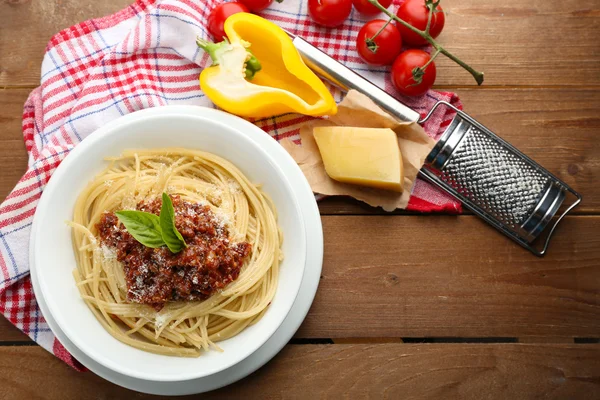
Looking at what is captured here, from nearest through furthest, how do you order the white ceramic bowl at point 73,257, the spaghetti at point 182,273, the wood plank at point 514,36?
1. the white ceramic bowl at point 73,257
2. the spaghetti at point 182,273
3. the wood plank at point 514,36

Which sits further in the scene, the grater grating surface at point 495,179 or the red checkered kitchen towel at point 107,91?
the grater grating surface at point 495,179

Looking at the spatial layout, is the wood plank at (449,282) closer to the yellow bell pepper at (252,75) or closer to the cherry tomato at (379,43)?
the yellow bell pepper at (252,75)

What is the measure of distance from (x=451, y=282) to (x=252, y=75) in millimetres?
1587

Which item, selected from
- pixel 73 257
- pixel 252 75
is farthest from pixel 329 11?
pixel 73 257

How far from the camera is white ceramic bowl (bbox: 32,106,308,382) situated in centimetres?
237

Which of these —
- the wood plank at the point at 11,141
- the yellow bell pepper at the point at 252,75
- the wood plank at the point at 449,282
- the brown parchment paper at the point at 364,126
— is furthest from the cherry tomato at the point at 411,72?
the wood plank at the point at 11,141

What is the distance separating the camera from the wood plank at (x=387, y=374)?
9.59 feet

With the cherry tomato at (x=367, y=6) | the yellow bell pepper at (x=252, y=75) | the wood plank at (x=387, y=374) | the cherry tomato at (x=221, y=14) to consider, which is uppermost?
the cherry tomato at (x=367, y=6)

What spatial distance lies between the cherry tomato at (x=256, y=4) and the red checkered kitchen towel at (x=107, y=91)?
74 millimetres

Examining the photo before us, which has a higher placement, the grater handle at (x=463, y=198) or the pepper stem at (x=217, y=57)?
the pepper stem at (x=217, y=57)

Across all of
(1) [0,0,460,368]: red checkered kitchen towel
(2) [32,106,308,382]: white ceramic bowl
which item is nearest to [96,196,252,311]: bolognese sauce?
(2) [32,106,308,382]: white ceramic bowl

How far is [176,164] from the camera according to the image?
2646mm

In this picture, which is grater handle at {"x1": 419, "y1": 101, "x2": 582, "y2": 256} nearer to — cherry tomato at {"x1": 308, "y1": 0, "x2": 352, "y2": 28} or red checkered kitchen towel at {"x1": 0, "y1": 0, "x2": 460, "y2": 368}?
red checkered kitchen towel at {"x1": 0, "y1": 0, "x2": 460, "y2": 368}

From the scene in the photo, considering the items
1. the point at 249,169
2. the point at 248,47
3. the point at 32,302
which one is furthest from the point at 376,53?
the point at 32,302
